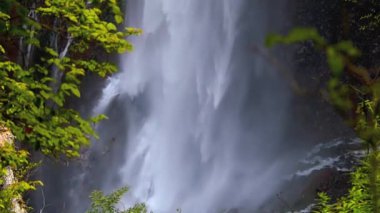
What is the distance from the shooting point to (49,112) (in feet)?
10.2

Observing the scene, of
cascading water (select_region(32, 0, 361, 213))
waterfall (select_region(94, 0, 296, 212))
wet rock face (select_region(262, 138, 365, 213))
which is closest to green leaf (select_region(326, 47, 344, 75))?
wet rock face (select_region(262, 138, 365, 213))

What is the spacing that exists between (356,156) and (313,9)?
8.06 metres

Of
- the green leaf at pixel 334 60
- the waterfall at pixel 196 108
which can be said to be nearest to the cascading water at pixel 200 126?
the waterfall at pixel 196 108

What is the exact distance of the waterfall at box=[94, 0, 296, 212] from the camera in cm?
1747

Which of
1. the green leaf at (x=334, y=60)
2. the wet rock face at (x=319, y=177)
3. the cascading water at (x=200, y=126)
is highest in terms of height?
the cascading water at (x=200, y=126)

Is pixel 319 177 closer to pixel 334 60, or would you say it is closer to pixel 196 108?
pixel 196 108

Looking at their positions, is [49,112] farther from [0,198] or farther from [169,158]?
[169,158]

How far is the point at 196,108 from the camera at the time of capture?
2047 centimetres

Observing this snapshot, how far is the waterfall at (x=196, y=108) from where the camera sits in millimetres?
17469

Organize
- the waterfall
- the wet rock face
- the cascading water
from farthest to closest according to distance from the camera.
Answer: the waterfall, the cascading water, the wet rock face

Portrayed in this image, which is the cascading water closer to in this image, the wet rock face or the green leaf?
the wet rock face

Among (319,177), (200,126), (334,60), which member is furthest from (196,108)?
(334,60)

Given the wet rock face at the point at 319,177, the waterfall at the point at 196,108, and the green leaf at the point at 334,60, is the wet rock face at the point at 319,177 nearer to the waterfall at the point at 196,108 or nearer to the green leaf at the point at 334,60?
the waterfall at the point at 196,108

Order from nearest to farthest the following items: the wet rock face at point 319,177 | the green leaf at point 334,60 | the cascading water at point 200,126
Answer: the green leaf at point 334,60 → the wet rock face at point 319,177 → the cascading water at point 200,126
